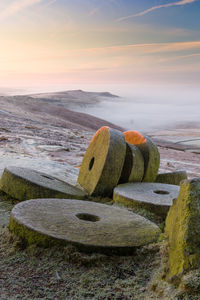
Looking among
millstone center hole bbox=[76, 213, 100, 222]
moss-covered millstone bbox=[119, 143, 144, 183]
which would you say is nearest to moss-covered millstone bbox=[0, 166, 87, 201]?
moss-covered millstone bbox=[119, 143, 144, 183]

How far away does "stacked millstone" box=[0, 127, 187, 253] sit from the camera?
3426mm

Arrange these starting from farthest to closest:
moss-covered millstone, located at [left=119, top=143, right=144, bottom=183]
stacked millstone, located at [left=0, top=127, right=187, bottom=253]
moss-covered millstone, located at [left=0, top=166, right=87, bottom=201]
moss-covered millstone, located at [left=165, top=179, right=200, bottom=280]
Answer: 1. moss-covered millstone, located at [left=119, top=143, right=144, bottom=183]
2. moss-covered millstone, located at [left=0, top=166, right=87, bottom=201]
3. stacked millstone, located at [left=0, top=127, right=187, bottom=253]
4. moss-covered millstone, located at [left=165, top=179, right=200, bottom=280]

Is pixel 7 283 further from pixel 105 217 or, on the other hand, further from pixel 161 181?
pixel 161 181

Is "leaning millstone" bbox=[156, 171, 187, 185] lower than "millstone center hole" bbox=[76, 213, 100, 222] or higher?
higher

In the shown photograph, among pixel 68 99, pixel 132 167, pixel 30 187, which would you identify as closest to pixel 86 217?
→ pixel 30 187

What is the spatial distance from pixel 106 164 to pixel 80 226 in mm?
1904

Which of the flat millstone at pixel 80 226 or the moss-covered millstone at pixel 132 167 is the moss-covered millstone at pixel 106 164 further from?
the flat millstone at pixel 80 226

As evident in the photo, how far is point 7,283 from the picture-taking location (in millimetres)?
2795

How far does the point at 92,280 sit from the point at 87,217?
4.29ft

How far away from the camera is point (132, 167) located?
5926mm

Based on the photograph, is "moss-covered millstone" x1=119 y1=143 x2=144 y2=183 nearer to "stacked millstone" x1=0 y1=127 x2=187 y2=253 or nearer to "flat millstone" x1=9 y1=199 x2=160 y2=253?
A: "stacked millstone" x1=0 y1=127 x2=187 y2=253

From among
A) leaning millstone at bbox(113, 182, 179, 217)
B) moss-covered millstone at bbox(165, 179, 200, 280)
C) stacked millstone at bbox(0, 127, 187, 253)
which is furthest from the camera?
leaning millstone at bbox(113, 182, 179, 217)

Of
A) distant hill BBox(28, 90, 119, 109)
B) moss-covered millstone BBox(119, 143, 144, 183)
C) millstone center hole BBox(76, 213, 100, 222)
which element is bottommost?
millstone center hole BBox(76, 213, 100, 222)

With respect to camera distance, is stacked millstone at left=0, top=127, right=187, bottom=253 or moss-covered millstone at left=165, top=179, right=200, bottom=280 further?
stacked millstone at left=0, top=127, right=187, bottom=253
